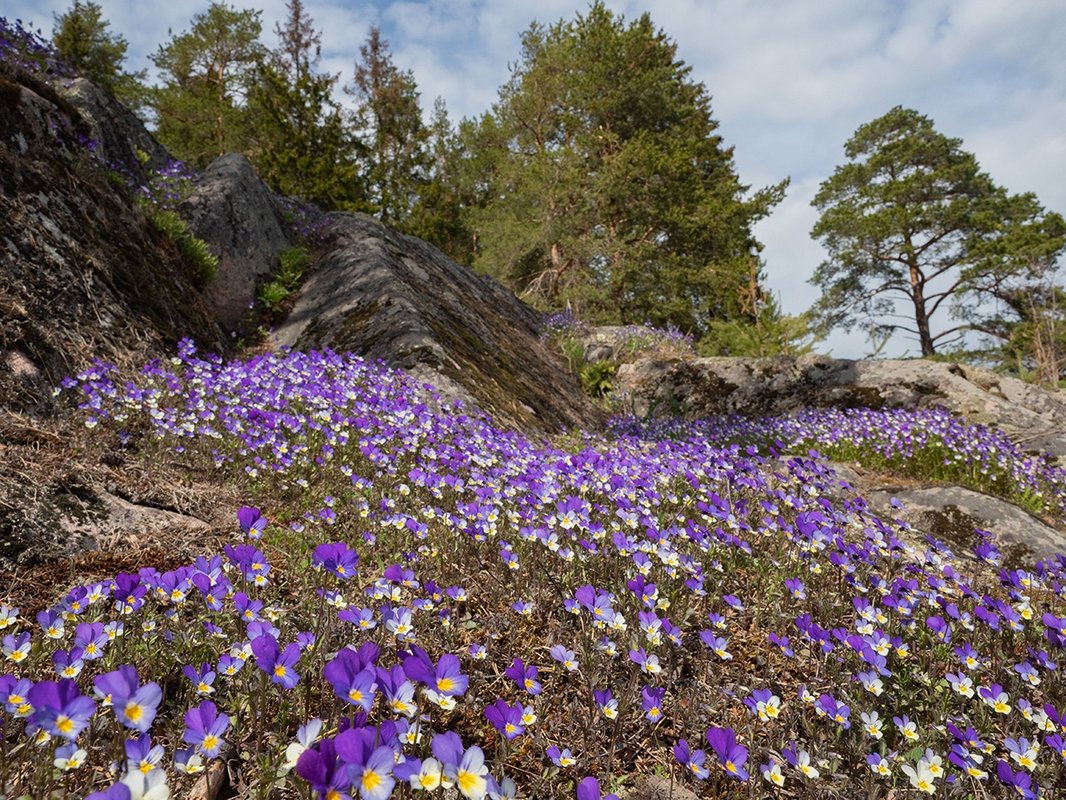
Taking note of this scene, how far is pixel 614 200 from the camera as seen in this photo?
2556 centimetres

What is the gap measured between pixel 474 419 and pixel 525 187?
73.7 feet

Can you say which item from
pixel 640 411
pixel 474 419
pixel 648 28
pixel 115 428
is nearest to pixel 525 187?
pixel 648 28

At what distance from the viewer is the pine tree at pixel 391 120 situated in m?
31.9

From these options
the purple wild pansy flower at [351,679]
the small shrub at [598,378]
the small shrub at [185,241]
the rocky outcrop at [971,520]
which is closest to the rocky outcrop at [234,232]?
the small shrub at [185,241]

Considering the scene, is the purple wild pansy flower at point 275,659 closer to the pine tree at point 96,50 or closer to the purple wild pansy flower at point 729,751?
the purple wild pansy flower at point 729,751

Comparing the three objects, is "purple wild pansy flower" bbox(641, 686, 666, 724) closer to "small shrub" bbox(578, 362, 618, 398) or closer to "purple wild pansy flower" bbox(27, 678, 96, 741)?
"purple wild pansy flower" bbox(27, 678, 96, 741)

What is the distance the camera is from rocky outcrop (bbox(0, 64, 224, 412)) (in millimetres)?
4199

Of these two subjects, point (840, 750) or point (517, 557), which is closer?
point (840, 750)

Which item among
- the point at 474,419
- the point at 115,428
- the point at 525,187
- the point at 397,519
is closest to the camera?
the point at 397,519

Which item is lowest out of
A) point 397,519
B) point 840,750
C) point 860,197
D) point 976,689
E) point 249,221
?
point 840,750

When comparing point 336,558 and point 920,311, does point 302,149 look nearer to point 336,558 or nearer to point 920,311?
point 336,558

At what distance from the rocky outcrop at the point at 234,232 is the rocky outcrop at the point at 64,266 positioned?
5.85 ft

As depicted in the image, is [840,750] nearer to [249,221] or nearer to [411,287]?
[411,287]

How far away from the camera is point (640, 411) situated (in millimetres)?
12578
